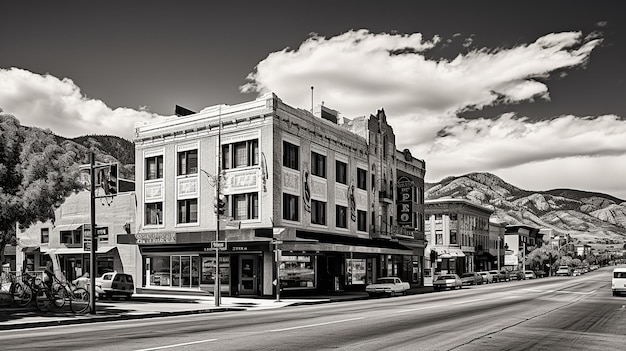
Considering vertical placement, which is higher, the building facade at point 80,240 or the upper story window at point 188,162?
the upper story window at point 188,162

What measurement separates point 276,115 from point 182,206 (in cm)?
990

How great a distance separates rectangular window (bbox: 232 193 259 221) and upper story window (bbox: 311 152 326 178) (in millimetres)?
5709

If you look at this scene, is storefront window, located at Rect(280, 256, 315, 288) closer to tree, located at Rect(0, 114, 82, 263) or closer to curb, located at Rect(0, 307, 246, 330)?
curb, located at Rect(0, 307, 246, 330)

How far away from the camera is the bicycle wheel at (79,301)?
942 inches

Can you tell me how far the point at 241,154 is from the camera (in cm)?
4044

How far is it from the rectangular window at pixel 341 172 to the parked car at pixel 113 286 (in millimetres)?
17831

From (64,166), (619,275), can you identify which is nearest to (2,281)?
(64,166)

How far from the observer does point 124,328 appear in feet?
61.4

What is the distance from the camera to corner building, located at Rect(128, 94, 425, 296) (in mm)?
38688

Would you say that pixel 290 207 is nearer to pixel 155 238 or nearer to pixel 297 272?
pixel 297 272

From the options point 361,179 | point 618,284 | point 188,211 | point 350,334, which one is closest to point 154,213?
point 188,211

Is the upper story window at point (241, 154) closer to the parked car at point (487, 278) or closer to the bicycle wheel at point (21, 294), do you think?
the bicycle wheel at point (21, 294)

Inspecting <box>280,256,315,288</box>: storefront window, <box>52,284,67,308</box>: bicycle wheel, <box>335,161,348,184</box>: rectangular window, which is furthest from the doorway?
<box>52,284,67,308</box>: bicycle wheel

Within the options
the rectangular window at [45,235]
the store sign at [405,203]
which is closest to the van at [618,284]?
the store sign at [405,203]
